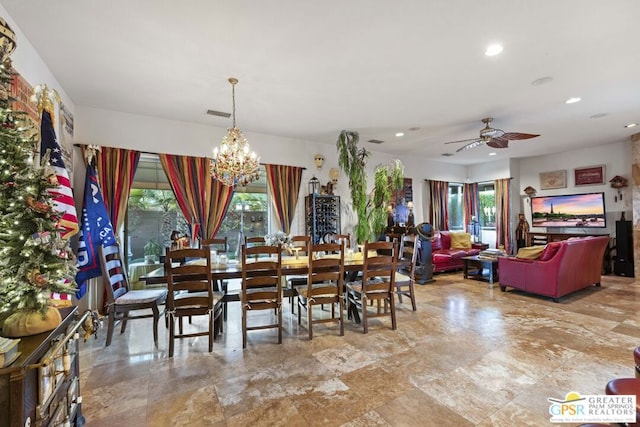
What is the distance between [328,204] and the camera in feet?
19.2

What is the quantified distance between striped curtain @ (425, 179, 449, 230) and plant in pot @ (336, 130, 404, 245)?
8.02 ft

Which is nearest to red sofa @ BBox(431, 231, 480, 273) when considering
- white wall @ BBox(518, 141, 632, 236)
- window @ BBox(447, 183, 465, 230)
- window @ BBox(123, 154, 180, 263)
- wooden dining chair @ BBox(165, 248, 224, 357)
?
window @ BBox(447, 183, 465, 230)

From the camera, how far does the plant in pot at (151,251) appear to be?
181 inches

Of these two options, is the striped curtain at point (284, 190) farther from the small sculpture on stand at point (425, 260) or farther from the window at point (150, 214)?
the small sculpture on stand at point (425, 260)

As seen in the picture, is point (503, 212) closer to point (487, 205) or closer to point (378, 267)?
point (487, 205)

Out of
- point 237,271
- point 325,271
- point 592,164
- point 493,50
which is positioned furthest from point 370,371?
point 592,164

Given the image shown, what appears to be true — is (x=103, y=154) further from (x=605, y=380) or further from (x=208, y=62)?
(x=605, y=380)

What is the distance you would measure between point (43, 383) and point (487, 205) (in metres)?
9.64

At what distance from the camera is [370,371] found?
2.43 m

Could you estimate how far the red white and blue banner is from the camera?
351cm

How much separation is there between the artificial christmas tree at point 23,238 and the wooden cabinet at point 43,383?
0.12 m

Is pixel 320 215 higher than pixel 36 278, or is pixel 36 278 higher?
pixel 320 215

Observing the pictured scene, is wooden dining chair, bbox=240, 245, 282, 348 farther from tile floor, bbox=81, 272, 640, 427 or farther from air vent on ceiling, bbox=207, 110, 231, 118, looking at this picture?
air vent on ceiling, bbox=207, 110, 231, 118

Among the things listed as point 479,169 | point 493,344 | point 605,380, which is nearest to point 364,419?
point 493,344
